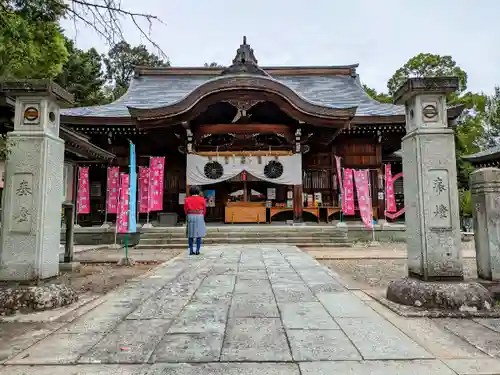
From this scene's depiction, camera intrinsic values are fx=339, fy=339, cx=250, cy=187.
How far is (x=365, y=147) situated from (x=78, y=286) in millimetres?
11832

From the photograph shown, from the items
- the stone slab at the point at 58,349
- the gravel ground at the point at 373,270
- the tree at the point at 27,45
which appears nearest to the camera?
the stone slab at the point at 58,349

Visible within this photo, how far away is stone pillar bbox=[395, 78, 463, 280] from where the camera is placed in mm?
3719

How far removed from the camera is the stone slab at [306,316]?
117 inches

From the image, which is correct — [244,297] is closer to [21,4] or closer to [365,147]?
[21,4]

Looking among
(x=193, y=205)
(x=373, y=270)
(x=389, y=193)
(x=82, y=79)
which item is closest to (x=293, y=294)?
(x=373, y=270)

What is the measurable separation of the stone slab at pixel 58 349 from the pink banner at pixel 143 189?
34.3 feet

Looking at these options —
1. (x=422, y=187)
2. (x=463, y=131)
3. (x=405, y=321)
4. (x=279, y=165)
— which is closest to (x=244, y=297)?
(x=405, y=321)

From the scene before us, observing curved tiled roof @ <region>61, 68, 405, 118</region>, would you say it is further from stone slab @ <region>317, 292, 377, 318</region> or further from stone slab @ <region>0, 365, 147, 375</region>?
stone slab @ <region>0, 365, 147, 375</region>

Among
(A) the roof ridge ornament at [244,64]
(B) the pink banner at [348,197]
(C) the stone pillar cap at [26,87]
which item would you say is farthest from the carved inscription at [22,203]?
(B) the pink banner at [348,197]

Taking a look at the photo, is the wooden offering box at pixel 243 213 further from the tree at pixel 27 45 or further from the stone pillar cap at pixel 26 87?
the stone pillar cap at pixel 26 87

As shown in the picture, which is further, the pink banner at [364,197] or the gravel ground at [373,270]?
the pink banner at [364,197]

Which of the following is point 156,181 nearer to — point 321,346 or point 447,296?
point 447,296

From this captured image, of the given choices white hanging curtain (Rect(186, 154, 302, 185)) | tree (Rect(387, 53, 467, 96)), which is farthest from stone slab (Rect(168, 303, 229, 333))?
tree (Rect(387, 53, 467, 96))

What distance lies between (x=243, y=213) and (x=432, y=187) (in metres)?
10.1
